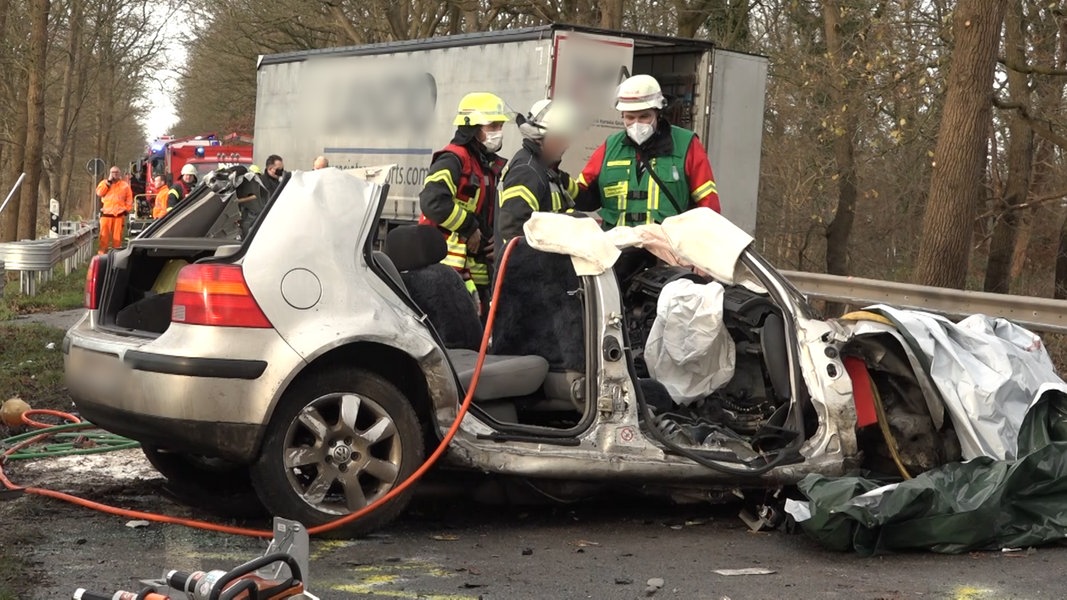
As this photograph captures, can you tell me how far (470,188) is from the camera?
7.96 metres

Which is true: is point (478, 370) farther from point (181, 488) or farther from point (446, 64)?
point (446, 64)

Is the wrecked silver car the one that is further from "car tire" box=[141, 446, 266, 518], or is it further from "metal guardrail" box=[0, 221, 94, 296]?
"metal guardrail" box=[0, 221, 94, 296]

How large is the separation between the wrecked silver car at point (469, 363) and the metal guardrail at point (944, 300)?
390cm

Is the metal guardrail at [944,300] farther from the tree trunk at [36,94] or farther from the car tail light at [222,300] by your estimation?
the tree trunk at [36,94]

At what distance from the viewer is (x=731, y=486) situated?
229 inches

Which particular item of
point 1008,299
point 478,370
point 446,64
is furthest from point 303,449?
point 446,64

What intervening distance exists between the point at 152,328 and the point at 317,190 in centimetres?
108

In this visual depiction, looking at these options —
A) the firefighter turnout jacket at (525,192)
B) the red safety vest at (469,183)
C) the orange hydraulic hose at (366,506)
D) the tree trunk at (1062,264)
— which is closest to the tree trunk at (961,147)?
the red safety vest at (469,183)

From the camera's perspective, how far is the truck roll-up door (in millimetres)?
→ 15477

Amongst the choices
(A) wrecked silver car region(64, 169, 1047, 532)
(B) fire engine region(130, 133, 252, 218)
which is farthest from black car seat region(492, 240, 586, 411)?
(B) fire engine region(130, 133, 252, 218)

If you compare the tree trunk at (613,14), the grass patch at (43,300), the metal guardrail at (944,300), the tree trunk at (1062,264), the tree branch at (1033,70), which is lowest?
the grass patch at (43,300)

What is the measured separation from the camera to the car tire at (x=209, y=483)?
226 inches

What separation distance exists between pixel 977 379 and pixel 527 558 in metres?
2.13

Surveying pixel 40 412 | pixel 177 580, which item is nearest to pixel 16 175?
pixel 40 412
